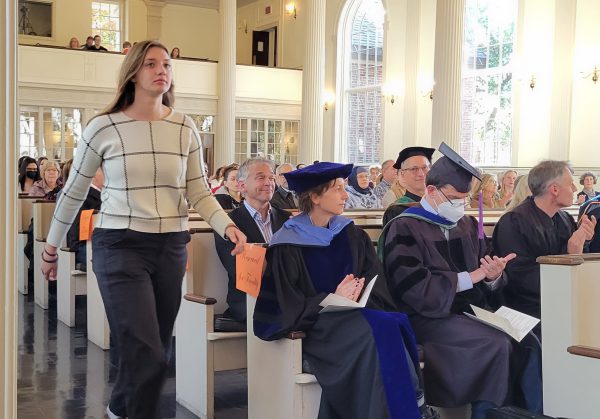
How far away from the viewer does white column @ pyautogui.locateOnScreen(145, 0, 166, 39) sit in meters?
24.7

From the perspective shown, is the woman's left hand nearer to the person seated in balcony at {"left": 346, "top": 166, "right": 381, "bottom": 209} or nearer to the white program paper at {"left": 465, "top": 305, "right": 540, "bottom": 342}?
the white program paper at {"left": 465, "top": 305, "right": 540, "bottom": 342}

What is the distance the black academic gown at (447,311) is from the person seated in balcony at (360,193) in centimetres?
541

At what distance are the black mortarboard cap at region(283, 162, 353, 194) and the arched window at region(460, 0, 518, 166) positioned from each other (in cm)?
1274

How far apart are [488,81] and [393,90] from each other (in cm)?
282

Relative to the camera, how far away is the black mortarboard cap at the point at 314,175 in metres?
3.86

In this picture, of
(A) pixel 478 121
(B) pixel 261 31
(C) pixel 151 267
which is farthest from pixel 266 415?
(B) pixel 261 31

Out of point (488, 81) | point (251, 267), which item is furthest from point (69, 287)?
point (488, 81)

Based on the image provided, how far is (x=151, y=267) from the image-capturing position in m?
3.22

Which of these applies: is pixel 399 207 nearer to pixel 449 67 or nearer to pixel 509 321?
pixel 509 321

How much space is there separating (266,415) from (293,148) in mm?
18311

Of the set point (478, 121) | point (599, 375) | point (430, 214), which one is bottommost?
point (599, 375)

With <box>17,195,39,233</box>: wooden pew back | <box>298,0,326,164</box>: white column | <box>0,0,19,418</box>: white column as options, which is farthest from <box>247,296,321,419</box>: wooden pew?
<box>298,0,326,164</box>: white column

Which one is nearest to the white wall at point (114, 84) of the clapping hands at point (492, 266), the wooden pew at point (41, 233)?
the wooden pew at point (41, 233)

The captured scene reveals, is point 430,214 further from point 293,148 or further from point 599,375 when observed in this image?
point 293,148
